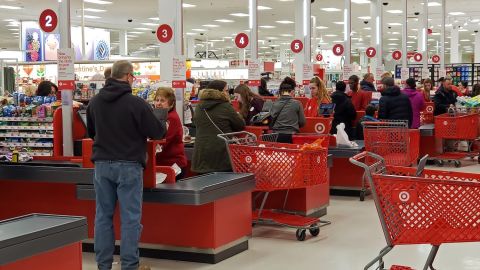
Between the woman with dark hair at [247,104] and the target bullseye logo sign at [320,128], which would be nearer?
the woman with dark hair at [247,104]

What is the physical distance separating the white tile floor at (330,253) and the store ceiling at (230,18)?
1520cm

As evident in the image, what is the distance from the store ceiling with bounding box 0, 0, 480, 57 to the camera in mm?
22422

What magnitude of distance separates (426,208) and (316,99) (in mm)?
5620

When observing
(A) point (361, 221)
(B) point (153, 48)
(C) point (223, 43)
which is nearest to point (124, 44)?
(C) point (223, 43)

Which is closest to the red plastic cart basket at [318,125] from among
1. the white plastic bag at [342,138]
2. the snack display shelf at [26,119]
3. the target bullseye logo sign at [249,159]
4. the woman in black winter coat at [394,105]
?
the white plastic bag at [342,138]

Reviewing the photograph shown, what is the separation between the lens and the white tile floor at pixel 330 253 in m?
5.80

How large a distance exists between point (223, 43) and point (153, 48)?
5688 millimetres

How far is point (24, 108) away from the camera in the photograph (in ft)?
21.9

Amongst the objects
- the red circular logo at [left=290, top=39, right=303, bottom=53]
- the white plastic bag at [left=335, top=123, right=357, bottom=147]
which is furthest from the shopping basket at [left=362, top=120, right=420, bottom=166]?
the red circular logo at [left=290, top=39, right=303, bottom=53]

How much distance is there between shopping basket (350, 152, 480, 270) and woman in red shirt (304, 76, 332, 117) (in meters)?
5.30

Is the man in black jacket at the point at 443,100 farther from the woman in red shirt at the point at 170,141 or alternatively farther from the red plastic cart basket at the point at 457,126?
the woman in red shirt at the point at 170,141

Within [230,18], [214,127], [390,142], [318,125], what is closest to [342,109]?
[390,142]

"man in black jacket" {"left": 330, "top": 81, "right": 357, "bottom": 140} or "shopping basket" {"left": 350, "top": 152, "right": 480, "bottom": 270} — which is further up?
"man in black jacket" {"left": 330, "top": 81, "right": 357, "bottom": 140}

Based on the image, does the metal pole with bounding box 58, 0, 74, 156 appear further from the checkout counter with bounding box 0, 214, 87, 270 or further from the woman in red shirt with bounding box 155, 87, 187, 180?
the checkout counter with bounding box 0, 214, 87, 270
